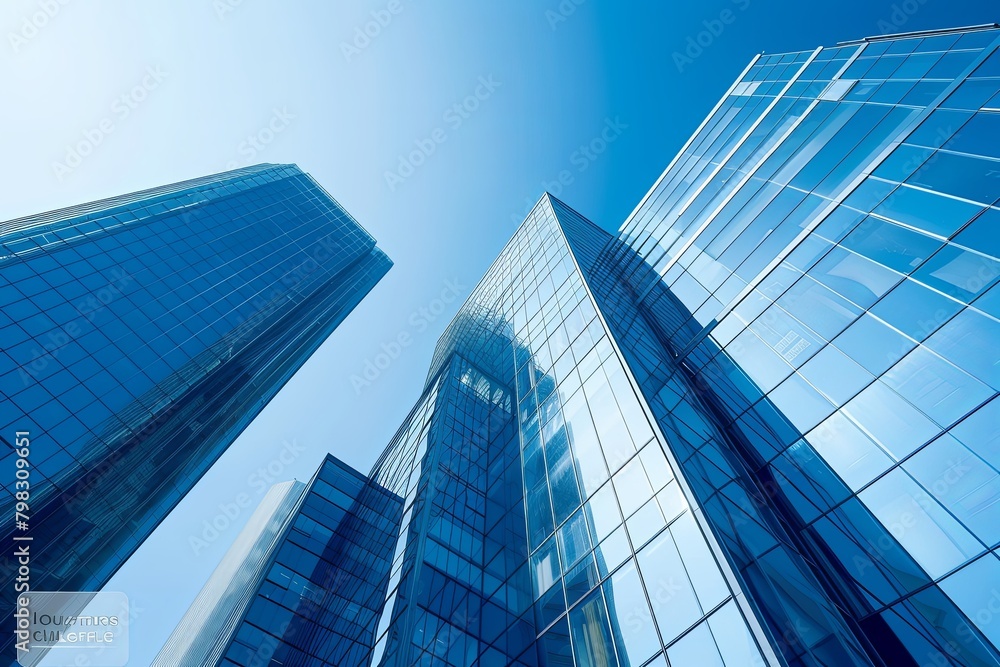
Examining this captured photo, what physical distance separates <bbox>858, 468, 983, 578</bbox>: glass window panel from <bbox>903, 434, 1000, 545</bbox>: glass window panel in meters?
0.23

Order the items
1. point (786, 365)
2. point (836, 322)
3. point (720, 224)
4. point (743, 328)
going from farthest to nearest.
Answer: point (720, 224) → point (743, 328) → point (786, 365) → point (836, 322)

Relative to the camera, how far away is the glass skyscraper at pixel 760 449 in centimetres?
1064

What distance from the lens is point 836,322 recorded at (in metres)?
15.2

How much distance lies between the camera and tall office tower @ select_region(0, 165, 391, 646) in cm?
3250

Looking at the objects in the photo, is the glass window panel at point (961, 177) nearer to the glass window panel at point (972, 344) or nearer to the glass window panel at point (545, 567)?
the glass window panel at point (972, 344)

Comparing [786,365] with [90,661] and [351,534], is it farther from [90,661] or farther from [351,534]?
[90,661]

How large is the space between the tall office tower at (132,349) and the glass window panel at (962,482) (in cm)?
4134

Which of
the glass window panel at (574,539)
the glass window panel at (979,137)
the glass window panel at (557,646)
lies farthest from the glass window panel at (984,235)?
the glass window panel at (557,646)

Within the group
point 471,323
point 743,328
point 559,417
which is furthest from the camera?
point 471,323

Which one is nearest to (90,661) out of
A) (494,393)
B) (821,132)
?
(494,393)

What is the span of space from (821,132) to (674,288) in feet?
29.4

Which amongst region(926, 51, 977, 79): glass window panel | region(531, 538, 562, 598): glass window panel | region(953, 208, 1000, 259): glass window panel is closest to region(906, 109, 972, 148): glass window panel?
region(926, 51, 977, 79): glass window panel

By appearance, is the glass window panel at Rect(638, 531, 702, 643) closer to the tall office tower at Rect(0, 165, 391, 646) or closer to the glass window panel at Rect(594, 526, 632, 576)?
the glass window panel at Rect(594, 526, 632, 576)

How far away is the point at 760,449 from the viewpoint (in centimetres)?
1619
